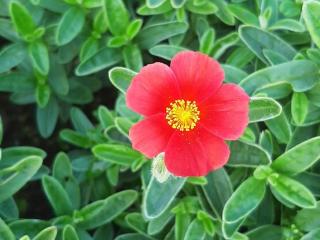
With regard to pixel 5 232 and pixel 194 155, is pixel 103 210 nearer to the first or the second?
pixel 5 232

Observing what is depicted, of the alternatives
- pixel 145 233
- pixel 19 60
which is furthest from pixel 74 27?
pixel 145 233

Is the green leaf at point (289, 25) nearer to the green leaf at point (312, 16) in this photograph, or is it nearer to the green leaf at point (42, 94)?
the green leaf at point (312, 16)

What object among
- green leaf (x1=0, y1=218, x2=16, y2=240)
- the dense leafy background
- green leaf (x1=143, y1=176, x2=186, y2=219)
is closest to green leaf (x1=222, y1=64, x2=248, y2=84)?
the dense leafy background

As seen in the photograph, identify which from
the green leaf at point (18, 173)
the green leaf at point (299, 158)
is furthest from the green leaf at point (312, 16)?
the green leaf at point (18, 173)

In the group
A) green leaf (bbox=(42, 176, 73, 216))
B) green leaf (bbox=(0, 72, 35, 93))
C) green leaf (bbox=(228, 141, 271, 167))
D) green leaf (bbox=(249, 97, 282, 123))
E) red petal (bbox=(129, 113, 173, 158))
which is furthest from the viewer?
green leaf (bbox=(0, 72, 35, 93))

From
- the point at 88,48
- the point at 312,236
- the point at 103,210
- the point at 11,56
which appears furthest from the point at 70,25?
the point at 312,236

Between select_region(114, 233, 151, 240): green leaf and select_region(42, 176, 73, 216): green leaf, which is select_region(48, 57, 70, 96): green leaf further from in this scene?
select_region(114, 233, 151, 240): green leaf
